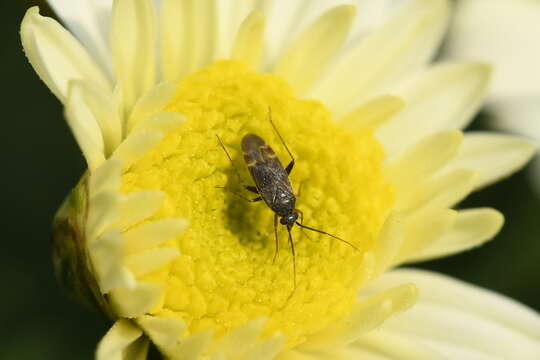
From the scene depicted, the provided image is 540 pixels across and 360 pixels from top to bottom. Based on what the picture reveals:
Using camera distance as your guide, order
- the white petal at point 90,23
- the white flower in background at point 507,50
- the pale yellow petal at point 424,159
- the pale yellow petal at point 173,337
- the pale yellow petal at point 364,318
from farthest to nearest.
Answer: the white flower in background at point 507,50
the pale yellow petal at point 424,159
the white petal at point 90,23
the pale yellow petal at point 364,318
the pale yellow petal at point 173,337

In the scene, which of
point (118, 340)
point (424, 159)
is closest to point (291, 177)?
point (424, 159)

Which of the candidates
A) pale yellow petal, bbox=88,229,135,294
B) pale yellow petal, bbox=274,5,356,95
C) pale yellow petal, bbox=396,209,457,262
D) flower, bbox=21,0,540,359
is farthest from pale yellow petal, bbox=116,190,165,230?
pale yellow petal, bbox=396,209,457,262

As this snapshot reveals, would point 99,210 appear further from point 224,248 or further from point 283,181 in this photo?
point 283,181

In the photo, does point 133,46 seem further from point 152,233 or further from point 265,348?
point 265,348

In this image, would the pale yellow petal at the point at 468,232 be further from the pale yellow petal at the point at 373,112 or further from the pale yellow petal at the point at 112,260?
the pale yellow petal at the point at 112,260

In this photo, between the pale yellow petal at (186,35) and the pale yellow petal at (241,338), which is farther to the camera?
the pale yellow petal at (186,35)

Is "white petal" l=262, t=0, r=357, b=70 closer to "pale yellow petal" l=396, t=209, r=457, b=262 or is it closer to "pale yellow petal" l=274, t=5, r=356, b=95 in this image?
"pale yellow petal" l=274, t=5, r=356, b=95

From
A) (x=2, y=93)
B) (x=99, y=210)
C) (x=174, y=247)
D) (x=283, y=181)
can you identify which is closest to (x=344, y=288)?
(x=283, y=181)

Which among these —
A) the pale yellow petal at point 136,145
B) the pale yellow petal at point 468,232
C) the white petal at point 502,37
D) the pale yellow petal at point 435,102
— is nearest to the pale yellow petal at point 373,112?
the pale yellow petal at point 435,102
